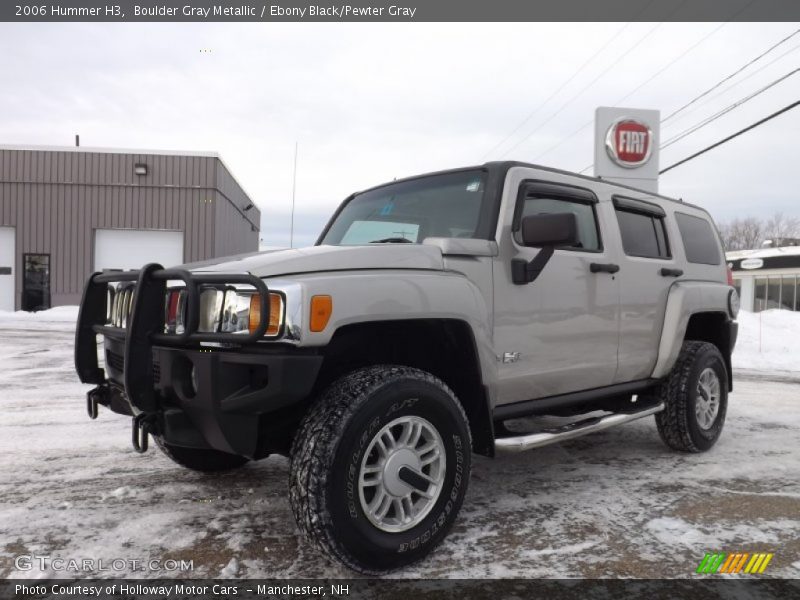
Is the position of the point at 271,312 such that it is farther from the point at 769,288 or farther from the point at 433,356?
the point at 769,288

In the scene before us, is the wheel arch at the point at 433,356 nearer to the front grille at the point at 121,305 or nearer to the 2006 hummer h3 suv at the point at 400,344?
the 2006 hummer h3 suv at the point at 400,344

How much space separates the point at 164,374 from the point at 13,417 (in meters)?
3.91

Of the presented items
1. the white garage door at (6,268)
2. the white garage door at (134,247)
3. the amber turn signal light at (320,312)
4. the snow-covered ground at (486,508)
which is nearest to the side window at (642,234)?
the snow-covered ground at (486,508)

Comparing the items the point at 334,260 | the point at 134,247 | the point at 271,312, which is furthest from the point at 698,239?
the point at 134,247

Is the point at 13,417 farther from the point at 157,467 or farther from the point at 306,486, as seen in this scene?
the point at 306,486

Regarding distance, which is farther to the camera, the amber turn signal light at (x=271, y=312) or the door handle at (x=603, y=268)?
the door handle at (x=603, y=268)

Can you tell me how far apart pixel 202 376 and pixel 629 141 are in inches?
736

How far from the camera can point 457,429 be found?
9.20 feet

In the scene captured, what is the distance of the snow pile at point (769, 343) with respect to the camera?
37.3 feet

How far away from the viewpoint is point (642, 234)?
4.43m

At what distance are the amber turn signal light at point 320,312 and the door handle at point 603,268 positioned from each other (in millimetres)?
1965

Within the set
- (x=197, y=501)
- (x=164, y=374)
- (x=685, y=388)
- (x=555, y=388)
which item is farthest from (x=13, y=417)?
(x=685, y=388)

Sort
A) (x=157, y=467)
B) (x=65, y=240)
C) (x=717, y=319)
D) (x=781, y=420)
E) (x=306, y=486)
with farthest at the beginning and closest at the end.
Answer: (x=65, y=240)
(x=781, y=420)
(x=717, y=319)
(x=157, y=467)
(x=306, y=486)

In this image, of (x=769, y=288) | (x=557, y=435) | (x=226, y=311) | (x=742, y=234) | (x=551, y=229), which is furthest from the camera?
(x=742, y=234)
